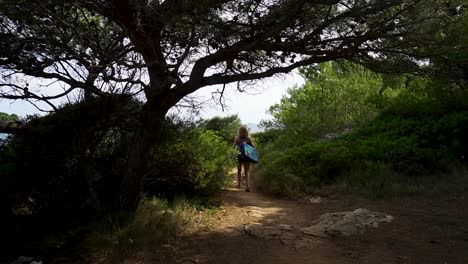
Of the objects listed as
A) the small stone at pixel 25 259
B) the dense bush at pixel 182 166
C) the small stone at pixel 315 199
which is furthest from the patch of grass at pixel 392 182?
the small stone at pixel 25 259

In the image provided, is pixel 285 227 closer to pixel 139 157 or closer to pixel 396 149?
pixel 139 157

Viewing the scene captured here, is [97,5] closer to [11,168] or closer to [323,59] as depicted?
[11,168]

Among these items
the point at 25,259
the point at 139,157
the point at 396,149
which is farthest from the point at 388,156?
the point at 25,259

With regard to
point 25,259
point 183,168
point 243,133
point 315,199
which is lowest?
point 25,259

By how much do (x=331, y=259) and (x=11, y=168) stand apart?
15.5 ft

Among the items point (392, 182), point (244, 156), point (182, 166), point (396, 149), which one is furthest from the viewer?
point (396, 149)

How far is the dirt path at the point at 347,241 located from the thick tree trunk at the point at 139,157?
103 cm

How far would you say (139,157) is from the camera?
21.2 ft

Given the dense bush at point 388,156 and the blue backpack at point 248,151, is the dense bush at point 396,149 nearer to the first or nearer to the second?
the dense bush at point 388,156

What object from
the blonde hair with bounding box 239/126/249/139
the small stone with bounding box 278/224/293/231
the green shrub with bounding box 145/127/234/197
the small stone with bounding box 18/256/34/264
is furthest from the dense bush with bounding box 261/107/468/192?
the small stone with bounding box 18/256/34/264

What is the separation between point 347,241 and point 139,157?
3.27 m

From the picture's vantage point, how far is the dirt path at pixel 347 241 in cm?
540

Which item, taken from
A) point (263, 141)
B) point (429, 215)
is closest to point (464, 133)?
point (429, 215)

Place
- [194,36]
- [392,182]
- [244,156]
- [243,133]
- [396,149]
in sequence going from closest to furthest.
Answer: [194,36] < [392,182] < [244,156] < [396,149] < [243,133]
